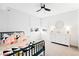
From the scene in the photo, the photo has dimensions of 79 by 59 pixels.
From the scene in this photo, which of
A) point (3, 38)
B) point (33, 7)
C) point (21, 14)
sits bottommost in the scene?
point (3, 38)

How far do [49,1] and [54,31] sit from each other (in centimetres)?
54

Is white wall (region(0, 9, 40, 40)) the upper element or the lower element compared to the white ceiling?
lower

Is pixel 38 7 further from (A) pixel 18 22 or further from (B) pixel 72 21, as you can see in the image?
(B) pixel 72 21

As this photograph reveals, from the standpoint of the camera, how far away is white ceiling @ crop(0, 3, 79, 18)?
1.54m

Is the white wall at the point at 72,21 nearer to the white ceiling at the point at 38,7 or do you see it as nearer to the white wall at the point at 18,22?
the white ceiling at the point at 38,7

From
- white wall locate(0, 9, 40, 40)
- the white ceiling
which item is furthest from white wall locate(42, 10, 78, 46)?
white wall locate(0, 9, 40, 40)

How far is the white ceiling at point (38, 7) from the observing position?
1543 millimetres

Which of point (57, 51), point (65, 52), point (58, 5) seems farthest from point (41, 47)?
point (58, 5)

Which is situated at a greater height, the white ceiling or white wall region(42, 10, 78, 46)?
the white ceiling

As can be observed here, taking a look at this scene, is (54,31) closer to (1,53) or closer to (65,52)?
(65,52)

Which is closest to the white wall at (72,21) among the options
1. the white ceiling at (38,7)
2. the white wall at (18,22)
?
the white ceiling at (38,7)

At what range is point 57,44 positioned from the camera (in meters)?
1.65

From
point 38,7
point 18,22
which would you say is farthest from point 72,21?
point 18,22

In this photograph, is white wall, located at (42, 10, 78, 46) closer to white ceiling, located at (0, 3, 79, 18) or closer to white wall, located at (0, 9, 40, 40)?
white ceiling, located at (0, 3, 79, 18)
